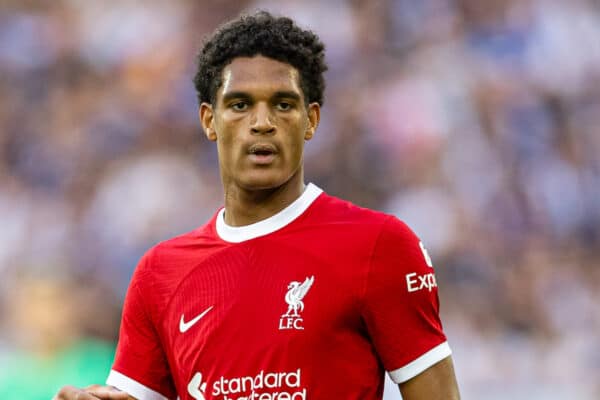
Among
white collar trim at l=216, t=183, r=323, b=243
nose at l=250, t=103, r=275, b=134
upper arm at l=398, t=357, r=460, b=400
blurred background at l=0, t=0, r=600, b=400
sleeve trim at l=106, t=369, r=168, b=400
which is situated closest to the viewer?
upper arm at l=398, t=357, r=460, b=400

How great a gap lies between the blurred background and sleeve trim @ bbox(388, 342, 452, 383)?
14.8ft

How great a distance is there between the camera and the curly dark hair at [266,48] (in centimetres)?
333

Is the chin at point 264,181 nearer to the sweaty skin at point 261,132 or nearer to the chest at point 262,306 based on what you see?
the sweaty skin at point 261,132

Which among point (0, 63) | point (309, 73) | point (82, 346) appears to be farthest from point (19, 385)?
point (309, 73)

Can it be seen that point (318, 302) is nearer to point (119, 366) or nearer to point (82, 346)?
point (119, 366)

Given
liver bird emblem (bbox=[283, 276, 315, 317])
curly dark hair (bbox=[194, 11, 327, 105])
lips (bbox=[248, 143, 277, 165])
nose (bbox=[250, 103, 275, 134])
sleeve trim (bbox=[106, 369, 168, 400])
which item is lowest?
sleeve trim (bbox=[106, 369, 168, 400])

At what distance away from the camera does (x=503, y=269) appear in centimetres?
773

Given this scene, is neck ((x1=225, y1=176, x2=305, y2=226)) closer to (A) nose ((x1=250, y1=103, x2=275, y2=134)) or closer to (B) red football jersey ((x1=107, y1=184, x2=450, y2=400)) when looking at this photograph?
(B) red football jersey ((x1=107, y1=184, x2=450, y2=400))

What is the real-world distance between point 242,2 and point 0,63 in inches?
92.6

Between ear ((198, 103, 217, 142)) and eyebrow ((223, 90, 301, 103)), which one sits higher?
eyebrow ((223, 90, 301, 103))

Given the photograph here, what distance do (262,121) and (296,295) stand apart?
580mm

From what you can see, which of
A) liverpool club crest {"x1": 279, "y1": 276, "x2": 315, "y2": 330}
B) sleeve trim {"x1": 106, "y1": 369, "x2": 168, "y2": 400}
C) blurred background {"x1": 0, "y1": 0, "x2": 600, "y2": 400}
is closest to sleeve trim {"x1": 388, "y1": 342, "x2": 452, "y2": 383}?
liverpool club crest {"x1": 279, "y1": 276, "x2": 315, "y2": 330}

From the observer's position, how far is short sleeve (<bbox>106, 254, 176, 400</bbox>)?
3.44 metres

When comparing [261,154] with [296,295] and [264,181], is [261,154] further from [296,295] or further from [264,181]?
[296,295]
